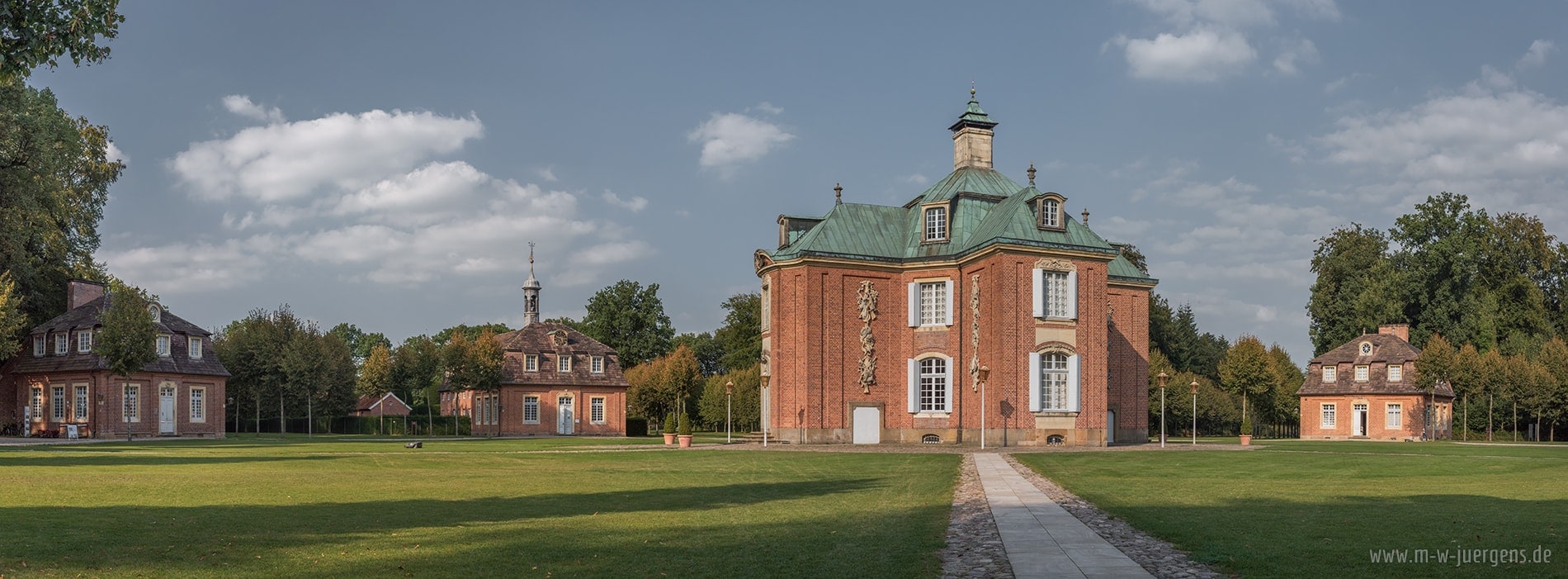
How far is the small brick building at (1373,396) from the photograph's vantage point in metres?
68.3

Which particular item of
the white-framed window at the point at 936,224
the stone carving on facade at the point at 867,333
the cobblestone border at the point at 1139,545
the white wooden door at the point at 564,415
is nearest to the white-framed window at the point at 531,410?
the white wooden door at the point at 564,415

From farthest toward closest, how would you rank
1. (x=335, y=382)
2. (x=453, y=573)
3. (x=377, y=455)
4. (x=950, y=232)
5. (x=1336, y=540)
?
(x=335, y=382) < (x=950, y=232) < (x=377, y=455) < (x=1336, y=540) < (x=453, y=573)

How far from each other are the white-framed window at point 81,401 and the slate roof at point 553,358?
72.6 ft

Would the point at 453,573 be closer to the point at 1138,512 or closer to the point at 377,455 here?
the point at 1138,512

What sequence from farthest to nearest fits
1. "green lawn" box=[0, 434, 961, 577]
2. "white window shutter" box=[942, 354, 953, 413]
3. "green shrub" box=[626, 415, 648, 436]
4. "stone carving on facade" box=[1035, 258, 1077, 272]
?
"green shrub" box=[626, 415, 648, 436] < "white window shutter" box=[942, 354, 953, 413] < "stone carving on facade" box=[1035, 258, 1077, 272] < "green lawn" box=[0, 434, 961, 577]

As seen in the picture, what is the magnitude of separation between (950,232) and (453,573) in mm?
42559

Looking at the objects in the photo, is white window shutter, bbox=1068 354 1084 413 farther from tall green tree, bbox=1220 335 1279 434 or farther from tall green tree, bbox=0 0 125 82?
tall green tree, bbox=0 0 125 82

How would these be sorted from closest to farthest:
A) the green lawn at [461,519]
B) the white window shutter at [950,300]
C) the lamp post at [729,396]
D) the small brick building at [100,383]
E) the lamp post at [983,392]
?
the green lawn at [461,519] < the lamp post at [983,392] < the lamp post at [729,396] < the white window shutter at [950,300] < the small brick building at [100,383]

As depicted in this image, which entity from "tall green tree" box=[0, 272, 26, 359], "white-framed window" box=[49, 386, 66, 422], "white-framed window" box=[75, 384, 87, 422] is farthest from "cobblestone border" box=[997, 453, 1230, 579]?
"white-framed window" box=[49, 386, 66, 422]

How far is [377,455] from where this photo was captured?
3509 centimetres

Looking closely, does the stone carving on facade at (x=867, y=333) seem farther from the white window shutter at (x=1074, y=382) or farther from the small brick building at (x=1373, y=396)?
the small brick building at (x=1373, y=396)

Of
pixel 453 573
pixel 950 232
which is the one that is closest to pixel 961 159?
pixel 950 232

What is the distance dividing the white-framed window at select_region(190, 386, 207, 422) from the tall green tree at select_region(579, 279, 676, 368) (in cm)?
3646

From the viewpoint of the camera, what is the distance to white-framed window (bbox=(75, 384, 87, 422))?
180 feet
